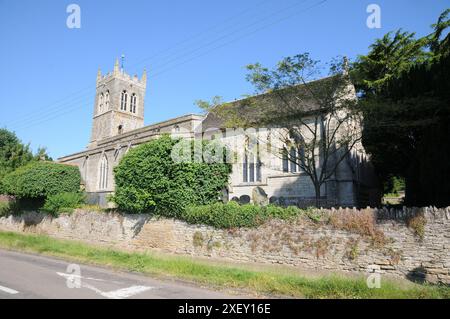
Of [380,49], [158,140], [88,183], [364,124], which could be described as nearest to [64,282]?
[158,140]

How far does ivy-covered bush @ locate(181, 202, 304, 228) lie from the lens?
44.0 ft

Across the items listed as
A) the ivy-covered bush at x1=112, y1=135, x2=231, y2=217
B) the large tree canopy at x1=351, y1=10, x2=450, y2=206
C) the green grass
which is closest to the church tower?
the ivy-covered bush at x1=112, y1=135, x2=231, y2=217

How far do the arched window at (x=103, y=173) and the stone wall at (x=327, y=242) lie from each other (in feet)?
74.6

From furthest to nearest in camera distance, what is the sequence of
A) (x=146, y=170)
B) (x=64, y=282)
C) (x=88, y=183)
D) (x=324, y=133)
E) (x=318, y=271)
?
(x=88, y=183) → (x=324, y=133) → (x=146, y=170) → (x=318, y=271) → (x=64, y=282)

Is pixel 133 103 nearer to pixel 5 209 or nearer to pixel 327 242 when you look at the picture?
pixel 5 209

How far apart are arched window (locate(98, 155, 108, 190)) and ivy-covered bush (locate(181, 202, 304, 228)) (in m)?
26.8

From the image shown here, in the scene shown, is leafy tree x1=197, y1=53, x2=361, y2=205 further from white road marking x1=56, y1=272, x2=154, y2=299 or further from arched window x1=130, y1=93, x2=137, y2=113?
arched window x1=130, y1=93, x2=137, y2=113

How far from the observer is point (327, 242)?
11992 mm

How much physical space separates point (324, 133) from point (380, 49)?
46.3 feet

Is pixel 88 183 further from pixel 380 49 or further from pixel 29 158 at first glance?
pixel 380 49

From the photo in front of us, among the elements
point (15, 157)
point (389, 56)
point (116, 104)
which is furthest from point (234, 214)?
point (116, 104)

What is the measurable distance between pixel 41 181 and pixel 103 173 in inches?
634

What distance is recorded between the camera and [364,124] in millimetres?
17969

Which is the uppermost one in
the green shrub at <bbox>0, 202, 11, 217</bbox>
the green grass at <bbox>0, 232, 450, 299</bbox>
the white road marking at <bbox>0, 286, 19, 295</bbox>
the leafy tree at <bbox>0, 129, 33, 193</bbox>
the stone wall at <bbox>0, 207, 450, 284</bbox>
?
the leafy tree at <bbox>0, 129, 33, 193</bbox>
